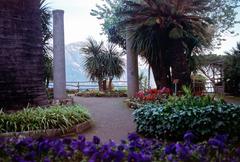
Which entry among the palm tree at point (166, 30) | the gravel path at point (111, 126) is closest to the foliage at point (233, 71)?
the palm tree at point (166, 30)

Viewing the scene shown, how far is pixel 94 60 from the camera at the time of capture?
61.6 ft

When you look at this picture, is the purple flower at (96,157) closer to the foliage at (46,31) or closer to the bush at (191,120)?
the bush at (191,120)

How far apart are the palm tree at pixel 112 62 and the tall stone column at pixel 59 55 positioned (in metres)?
6.82

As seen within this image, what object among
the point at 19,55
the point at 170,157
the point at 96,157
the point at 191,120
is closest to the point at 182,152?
the point at 170,157

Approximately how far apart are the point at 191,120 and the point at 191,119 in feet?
0.06

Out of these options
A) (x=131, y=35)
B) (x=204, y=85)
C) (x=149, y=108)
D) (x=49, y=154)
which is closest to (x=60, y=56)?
(x=131, y=35)

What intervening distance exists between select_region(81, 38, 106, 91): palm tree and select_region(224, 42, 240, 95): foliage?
6.58 metres

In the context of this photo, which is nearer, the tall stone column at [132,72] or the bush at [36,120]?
the bush at [36,120]

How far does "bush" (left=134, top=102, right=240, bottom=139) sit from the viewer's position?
5586 millimetres

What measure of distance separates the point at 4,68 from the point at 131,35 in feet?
18.6

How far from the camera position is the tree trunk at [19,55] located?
7164mm

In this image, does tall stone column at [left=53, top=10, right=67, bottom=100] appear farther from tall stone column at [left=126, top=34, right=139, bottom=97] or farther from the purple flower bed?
the purple flower bed

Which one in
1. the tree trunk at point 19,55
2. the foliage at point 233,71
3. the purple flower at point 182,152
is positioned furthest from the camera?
the foliage at point 233,71

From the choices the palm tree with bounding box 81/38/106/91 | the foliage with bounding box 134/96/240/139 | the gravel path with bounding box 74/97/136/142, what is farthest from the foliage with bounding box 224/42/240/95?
the foliage with bounding box 134/96/240/139
